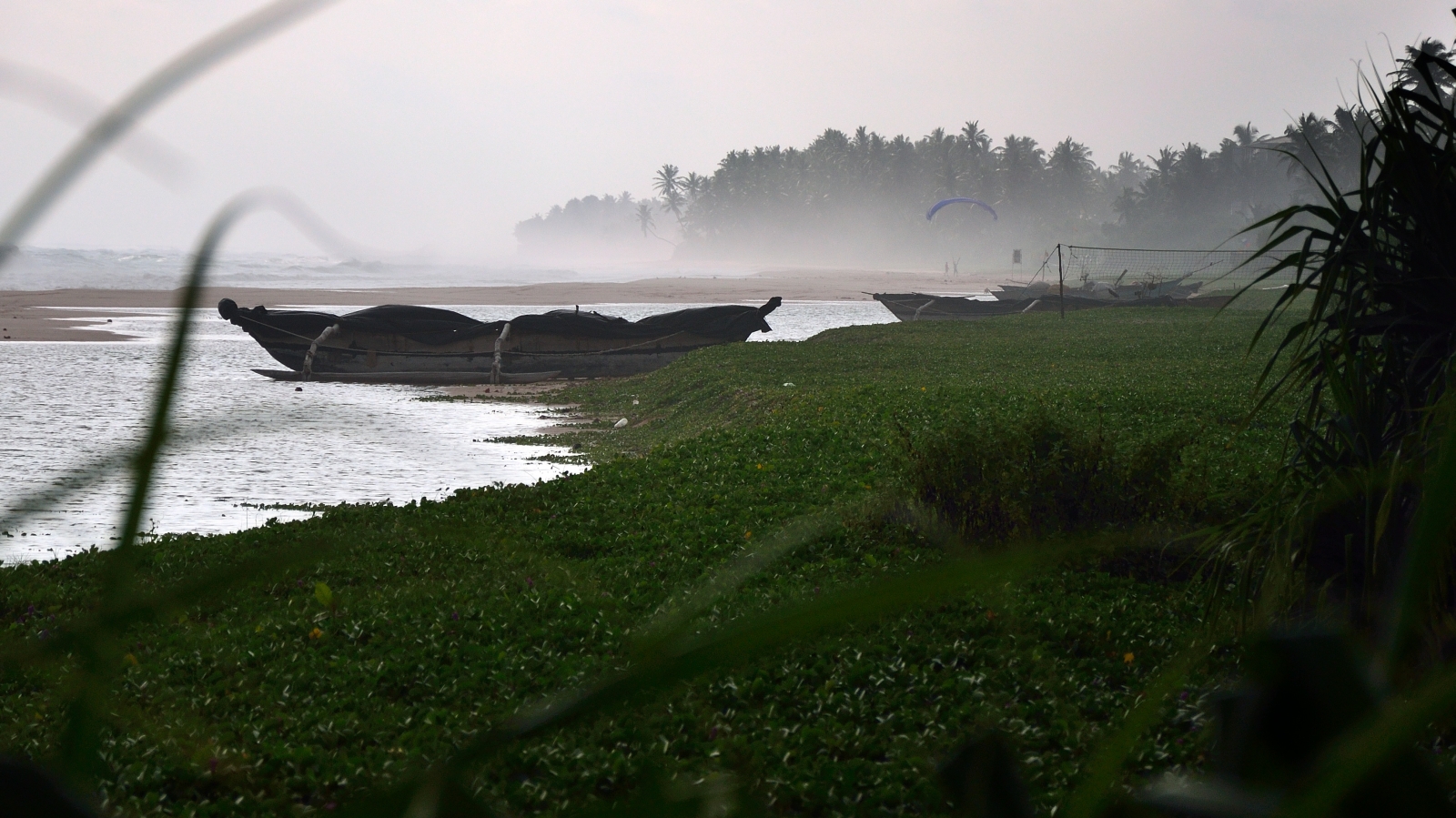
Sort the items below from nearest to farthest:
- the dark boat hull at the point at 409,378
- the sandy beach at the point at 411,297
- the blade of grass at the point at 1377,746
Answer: the blade of grass at the point at 1377,746 < the dark boat hull at the point at 409,378 < the sandy beach at the point at 411,297

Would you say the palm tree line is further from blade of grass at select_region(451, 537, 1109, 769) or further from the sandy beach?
blade of grass at select_region(451, 537, 1109, 769)

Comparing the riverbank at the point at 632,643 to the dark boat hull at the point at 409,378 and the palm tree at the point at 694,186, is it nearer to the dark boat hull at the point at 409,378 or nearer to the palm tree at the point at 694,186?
the dark boat hull at the point at 409,378

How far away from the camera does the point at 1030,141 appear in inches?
5290

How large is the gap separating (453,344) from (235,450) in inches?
517

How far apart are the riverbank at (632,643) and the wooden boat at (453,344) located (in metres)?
16.0

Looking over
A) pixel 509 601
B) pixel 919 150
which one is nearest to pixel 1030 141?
pixel 919 150

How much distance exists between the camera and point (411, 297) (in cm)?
6419

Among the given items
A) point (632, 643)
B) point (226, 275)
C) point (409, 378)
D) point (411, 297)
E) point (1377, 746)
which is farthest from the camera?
point (226, 275)

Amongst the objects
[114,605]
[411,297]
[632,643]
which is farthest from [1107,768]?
[411,297]

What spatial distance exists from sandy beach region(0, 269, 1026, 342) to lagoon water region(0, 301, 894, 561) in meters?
15.9

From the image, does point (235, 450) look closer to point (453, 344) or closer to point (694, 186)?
point (453, 344)

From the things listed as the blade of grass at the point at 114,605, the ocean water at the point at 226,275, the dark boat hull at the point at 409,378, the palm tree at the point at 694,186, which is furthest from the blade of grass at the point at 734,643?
the palm tree at the point at 694,186

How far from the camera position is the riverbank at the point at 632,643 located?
4.82m

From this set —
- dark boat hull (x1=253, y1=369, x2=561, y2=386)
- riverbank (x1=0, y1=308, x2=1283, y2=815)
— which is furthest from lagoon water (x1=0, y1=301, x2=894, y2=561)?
riverbank (x1=0, y1=308, x2=1283, y2=815)
